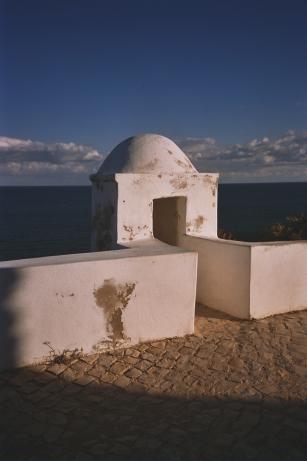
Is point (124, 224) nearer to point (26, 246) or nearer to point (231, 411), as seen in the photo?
point (231, 411)

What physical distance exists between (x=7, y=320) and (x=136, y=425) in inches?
76.4

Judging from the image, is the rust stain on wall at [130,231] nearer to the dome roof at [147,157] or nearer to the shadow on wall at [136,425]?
the dome roof at [147,157]

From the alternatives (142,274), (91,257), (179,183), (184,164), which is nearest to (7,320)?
(91,257)

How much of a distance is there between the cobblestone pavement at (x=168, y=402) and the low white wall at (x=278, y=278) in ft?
2.29

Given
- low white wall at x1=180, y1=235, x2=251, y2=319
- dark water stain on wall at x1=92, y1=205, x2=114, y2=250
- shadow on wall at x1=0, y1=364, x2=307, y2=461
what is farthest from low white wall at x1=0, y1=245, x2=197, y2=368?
dark water stain on wall at x1=92, y1=205, x2=114, y2=250

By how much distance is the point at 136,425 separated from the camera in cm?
390

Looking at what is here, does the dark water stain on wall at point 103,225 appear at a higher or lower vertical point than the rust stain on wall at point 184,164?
lower

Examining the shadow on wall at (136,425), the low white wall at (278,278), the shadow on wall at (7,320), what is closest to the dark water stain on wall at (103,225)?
the low white wall at (278,278)

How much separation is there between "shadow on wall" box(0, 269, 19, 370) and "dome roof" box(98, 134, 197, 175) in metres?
3.32

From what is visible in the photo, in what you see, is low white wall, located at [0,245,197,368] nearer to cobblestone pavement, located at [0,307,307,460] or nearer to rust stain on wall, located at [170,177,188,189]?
cobblestone pavement, located at [0,307,307,460]

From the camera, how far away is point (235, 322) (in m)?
6.53

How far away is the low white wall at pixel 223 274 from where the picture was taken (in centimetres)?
647

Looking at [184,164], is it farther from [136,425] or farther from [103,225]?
[136,425]

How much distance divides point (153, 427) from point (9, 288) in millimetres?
2204
